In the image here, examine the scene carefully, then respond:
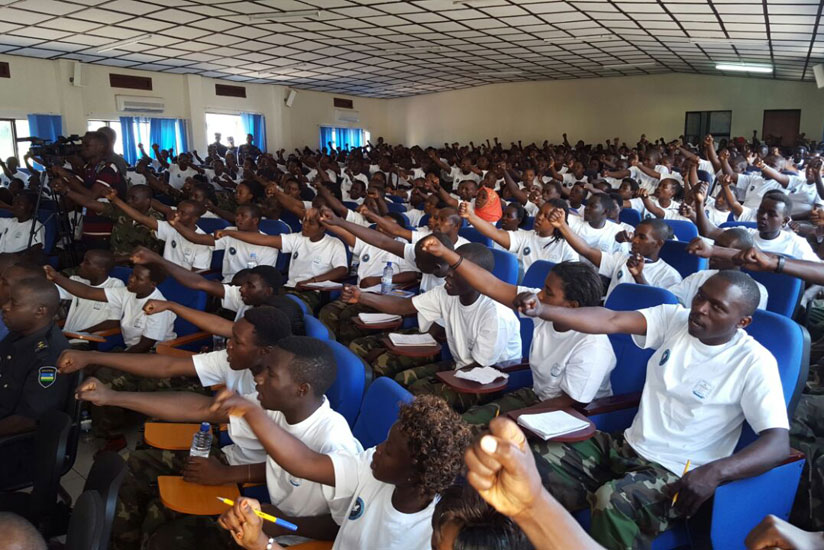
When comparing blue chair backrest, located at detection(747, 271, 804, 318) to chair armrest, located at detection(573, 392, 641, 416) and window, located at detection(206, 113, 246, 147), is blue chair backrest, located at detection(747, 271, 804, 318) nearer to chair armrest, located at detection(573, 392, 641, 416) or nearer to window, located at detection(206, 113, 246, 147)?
chair armrest, located at detection(573, 392, 641, 416)

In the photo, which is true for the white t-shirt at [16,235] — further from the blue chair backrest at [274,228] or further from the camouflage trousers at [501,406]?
the camouflage trousers at [501,406]

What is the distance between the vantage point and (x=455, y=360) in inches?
143

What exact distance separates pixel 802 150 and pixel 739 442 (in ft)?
33.5

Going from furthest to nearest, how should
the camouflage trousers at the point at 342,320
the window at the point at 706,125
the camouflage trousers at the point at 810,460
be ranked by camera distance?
1. the window at the point at 706,125
2. the camouflage trousers at the point at 342,320
3. the camouflage trousers at the point at 810,460

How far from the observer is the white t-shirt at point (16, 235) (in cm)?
644

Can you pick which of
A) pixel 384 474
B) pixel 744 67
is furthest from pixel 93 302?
pixel 744 67

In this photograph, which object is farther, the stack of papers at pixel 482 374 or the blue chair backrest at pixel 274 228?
the blue chair backrest at pixel 274 228

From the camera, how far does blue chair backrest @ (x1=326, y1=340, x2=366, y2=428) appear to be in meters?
2.51

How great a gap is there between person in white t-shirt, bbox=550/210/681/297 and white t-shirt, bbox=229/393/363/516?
88.1 inches

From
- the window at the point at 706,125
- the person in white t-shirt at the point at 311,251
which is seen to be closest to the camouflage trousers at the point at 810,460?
the person in white t-shirt at the point at 311,251

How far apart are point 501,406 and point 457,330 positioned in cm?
67

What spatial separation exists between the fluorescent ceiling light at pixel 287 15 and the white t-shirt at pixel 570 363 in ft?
21.5

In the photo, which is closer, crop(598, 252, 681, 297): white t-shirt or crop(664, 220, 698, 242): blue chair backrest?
crop(598, 252, 681, 297): white t-shirt

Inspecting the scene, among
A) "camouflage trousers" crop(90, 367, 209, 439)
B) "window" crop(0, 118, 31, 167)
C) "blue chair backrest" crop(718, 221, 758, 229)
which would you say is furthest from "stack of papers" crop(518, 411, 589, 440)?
"window" crop(0, 118, 31, 167)
